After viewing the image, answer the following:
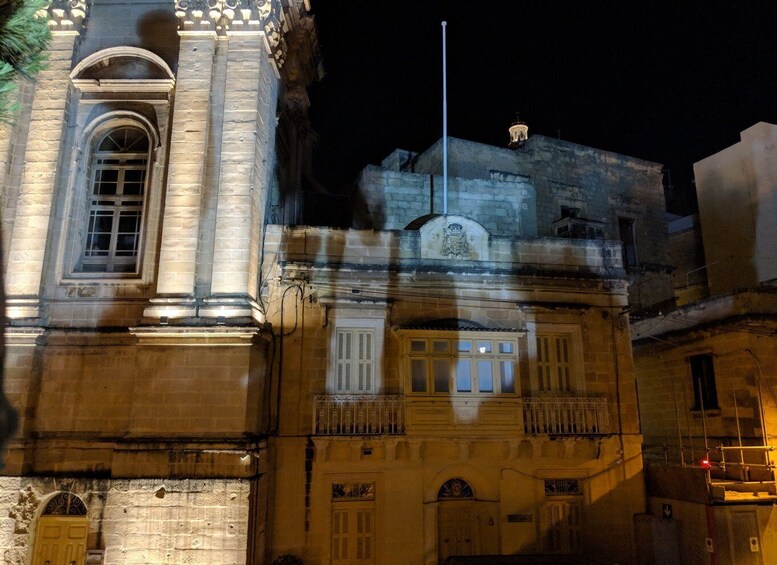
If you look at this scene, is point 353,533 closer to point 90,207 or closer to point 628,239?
point 90,207

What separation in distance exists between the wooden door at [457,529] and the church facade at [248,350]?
0.17 ft

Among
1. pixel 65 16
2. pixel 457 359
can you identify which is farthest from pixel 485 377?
pixel 65 16

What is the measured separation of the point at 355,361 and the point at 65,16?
455 inches

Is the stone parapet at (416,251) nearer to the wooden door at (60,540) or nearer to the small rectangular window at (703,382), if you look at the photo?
the small rectangular window at (703,382)

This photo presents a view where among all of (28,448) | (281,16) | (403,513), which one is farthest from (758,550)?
(281,16)

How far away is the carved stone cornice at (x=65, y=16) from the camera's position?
15469 millimetres

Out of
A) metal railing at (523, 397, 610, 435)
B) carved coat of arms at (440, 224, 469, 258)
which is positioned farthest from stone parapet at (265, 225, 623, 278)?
metal railing at (523, 397, 610, 435)

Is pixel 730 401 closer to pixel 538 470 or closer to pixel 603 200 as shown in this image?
pixel 538 470

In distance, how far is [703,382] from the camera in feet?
64.6

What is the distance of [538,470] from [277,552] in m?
6.78

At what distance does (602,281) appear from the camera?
1678 cm

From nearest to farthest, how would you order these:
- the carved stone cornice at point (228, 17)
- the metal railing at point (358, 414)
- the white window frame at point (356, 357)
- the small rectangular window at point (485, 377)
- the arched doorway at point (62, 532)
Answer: the arched doorway at point (62, 532) < the metal railing at point (358, 414) < the white window frame at point (356, 357) < the carved stone cornice at point (228, 17) < the small rectangular window at point (485, 377)

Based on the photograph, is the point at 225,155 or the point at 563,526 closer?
the point at 225,155

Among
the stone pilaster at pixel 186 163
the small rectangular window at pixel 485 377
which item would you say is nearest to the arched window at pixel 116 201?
the stone pilaster at pixel 186 163
